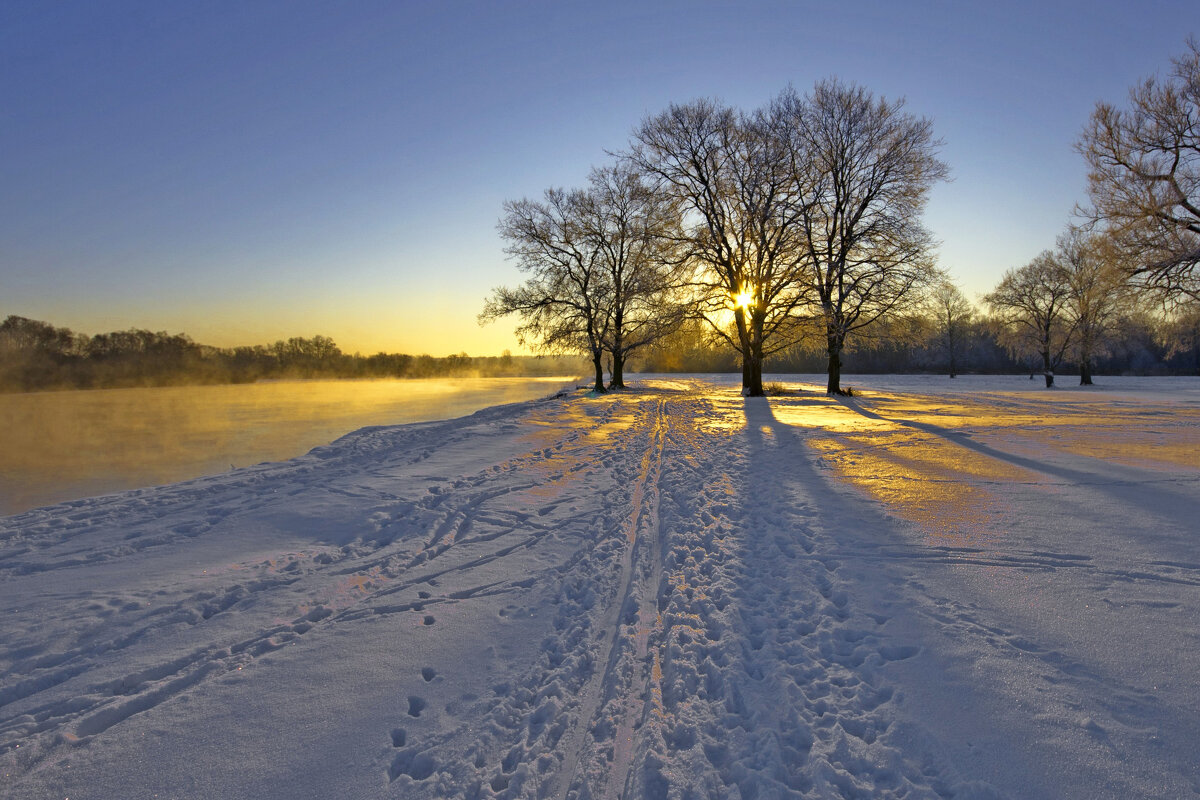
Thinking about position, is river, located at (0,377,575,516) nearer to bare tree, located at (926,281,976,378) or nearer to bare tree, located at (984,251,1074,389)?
bare tree, located at (984,251,1074,389)

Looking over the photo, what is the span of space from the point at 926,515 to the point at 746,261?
18991mm

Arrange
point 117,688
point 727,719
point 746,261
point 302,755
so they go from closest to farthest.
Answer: point 302,755 → point 727,719 → point 117,688 → point 746,261

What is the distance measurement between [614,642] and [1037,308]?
156 feet

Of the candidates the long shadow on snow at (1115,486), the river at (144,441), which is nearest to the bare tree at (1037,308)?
the long shadow on snow at (1115,486)

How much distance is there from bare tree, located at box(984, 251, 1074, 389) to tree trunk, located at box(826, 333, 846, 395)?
22620mm

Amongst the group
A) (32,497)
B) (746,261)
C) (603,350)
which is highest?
(746,261)

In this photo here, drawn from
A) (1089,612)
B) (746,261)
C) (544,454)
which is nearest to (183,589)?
(544,454)

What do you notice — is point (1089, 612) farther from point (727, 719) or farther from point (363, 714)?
point (363, 714)

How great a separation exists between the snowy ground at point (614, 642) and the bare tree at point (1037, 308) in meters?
38.5

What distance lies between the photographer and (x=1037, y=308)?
121 ft

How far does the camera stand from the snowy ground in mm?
2510

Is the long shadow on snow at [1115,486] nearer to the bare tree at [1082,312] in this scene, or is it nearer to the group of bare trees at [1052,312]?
the bare tree at [1082,312]

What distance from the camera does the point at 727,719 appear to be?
288 cm

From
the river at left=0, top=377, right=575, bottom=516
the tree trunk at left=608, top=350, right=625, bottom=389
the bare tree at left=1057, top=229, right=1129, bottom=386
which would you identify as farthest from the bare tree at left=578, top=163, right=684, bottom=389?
the bare tree at left=1057, top=229, right=1129, bottom=386
